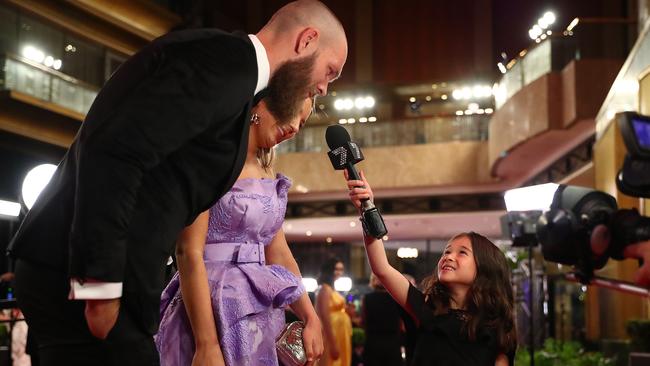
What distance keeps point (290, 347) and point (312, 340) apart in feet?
0.22

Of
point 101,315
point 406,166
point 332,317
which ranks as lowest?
point 332,317

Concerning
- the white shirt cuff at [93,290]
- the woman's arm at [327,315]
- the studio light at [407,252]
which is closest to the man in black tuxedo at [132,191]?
the white shirt cuff at [93,290]

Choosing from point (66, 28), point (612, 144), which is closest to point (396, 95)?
point (66, 28)

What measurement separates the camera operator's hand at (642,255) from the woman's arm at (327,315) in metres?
4.53

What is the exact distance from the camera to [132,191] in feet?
3.82

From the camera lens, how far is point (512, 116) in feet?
42.9

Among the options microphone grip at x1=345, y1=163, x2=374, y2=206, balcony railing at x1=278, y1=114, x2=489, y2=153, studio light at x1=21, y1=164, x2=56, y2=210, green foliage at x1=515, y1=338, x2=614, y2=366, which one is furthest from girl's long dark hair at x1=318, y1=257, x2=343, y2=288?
balcony railing at x1=278, y1=114, x2=489, y2=153

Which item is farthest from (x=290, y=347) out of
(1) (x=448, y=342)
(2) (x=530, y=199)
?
(2) (x=530, y=199)

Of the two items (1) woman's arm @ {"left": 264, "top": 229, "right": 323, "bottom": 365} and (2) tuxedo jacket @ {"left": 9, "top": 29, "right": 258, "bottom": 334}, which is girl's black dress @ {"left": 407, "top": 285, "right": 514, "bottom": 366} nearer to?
(1) woman's arm @ {"left": 264, "top": 229, "right": 323, "bottom": 365}

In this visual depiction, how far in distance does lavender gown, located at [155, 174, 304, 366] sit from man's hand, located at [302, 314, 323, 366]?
75 millimetres

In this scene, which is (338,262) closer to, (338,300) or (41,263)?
(338,300)

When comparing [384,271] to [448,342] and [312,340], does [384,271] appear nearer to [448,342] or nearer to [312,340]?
[448,342]

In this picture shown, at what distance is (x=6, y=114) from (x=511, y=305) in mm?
11517

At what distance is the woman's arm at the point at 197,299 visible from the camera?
1.83 m
